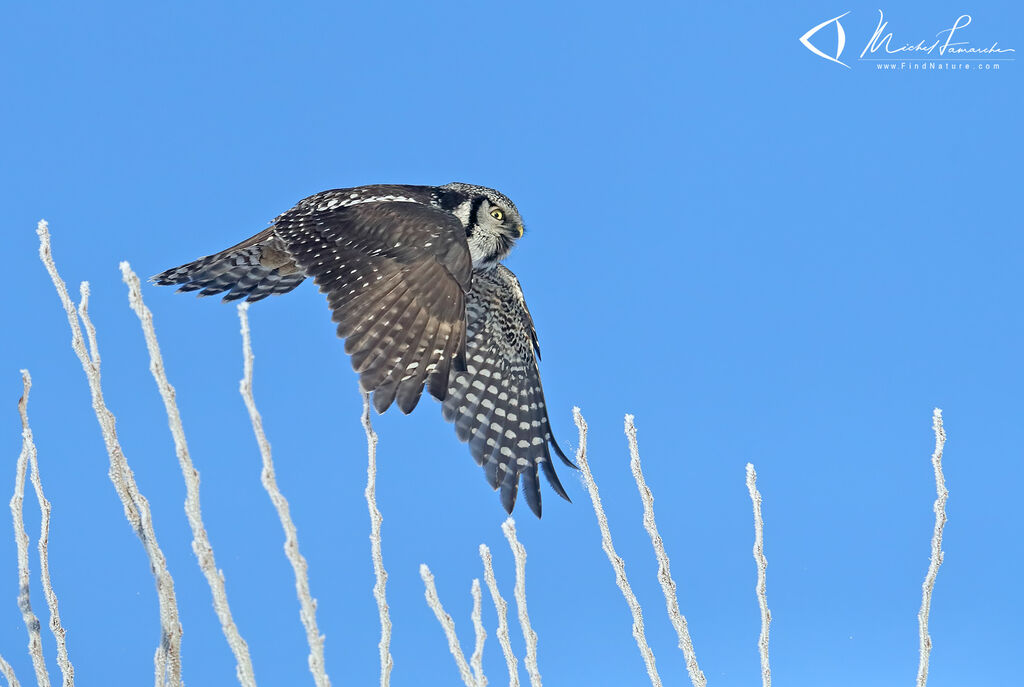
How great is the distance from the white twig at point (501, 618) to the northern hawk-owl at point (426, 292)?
1.01 m

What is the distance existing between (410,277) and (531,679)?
167cm

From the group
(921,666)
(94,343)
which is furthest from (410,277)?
(921,666)

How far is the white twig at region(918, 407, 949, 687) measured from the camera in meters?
2.18

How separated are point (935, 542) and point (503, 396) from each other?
96.1 inches

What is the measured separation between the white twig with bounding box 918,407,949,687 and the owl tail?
2.87 meters

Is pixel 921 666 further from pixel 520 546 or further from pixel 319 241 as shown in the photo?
pixel 319 241

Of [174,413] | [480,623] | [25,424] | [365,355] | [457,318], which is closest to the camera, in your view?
[174,413]

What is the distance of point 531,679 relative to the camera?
2.12m

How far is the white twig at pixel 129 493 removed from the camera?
187cm

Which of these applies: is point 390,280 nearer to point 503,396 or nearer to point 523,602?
point 503,396

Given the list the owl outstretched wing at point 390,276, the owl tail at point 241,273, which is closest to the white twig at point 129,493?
the owl outstretched wing at point 390,276

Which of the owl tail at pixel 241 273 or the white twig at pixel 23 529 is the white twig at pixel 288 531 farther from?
the owl tail at pixel 241 273

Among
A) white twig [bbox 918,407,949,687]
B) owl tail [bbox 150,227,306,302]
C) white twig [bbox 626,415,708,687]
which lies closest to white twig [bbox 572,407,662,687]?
white twig [bbox 626,415,708,687]

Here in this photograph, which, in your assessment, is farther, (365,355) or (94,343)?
(365,355)
